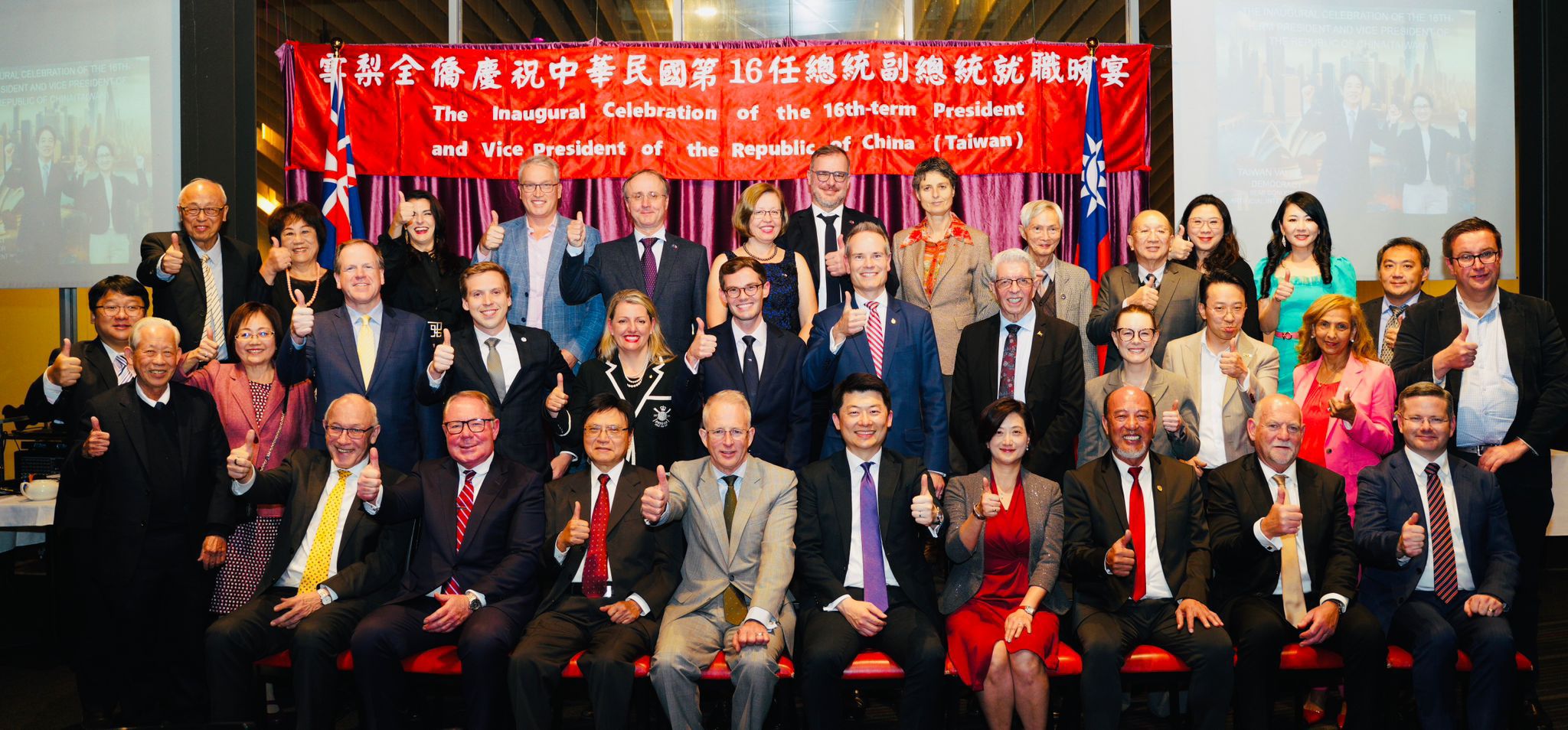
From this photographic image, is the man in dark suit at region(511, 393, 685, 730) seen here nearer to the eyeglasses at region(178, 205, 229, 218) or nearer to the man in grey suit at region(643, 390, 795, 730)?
the man in grey suit at region(643, 390, 795, 730)

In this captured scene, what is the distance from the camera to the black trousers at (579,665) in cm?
354

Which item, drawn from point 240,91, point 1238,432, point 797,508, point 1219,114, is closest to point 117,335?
point 240,91

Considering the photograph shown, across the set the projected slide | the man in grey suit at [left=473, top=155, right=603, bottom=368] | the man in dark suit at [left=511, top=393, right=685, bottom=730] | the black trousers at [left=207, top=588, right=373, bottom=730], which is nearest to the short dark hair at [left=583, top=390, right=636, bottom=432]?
the man in dark suit at [left=511, top=393, right=685, bottom=730]

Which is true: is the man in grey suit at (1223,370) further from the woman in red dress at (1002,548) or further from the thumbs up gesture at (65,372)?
the thumbs up gesture at (65,372)

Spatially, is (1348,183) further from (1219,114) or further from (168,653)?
(168,653)

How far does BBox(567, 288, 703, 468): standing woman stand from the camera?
427 cm

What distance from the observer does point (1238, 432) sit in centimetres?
429

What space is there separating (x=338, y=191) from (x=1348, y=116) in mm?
5686

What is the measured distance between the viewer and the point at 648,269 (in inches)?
191

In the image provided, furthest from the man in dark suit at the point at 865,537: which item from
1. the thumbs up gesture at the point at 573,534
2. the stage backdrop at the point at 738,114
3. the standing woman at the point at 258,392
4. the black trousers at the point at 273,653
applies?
the stage backdrop at the point at 738,114

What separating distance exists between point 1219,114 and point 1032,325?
2833 millimetres

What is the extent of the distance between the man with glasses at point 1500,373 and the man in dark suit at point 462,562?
346cm

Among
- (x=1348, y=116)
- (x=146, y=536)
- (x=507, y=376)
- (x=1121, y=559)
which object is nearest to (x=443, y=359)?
(x=507, y=376)

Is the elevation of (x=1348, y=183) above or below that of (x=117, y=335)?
above
